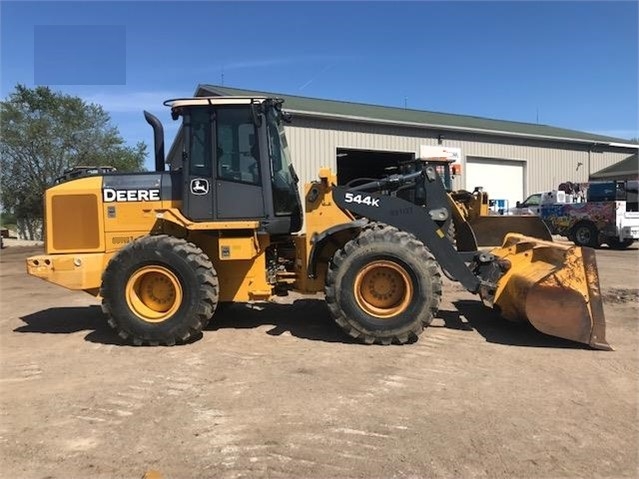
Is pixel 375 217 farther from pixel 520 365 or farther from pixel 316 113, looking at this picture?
pixel 316 113

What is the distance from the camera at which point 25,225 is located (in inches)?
1425

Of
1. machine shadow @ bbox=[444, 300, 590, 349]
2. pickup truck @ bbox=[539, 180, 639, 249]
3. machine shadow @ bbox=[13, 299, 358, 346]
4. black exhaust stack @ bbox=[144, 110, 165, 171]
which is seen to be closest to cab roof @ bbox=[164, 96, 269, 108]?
black exhaust stack @ bbox=[144, 110, 165, 171]

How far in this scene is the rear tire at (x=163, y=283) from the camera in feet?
22.2

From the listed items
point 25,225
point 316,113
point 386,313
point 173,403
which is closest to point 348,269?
point 386,313

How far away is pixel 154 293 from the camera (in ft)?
23.2

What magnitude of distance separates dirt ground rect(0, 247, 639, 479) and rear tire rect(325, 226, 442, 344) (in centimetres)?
25

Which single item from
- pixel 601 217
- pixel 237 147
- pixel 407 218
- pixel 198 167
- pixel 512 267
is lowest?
pixel 512 267

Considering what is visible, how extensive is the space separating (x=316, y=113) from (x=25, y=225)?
81.8ft

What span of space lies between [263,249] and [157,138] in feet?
6.97

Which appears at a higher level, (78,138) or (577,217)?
(78,138)

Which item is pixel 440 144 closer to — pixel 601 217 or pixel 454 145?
pixel 454 145

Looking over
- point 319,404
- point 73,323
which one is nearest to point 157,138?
point 73,323

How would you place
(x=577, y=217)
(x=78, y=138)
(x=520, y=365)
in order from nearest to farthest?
(x=520, y=365) < (x=577, y=217) < (x=78, y=138)

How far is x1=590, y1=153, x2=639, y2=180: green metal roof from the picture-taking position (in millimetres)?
29219
